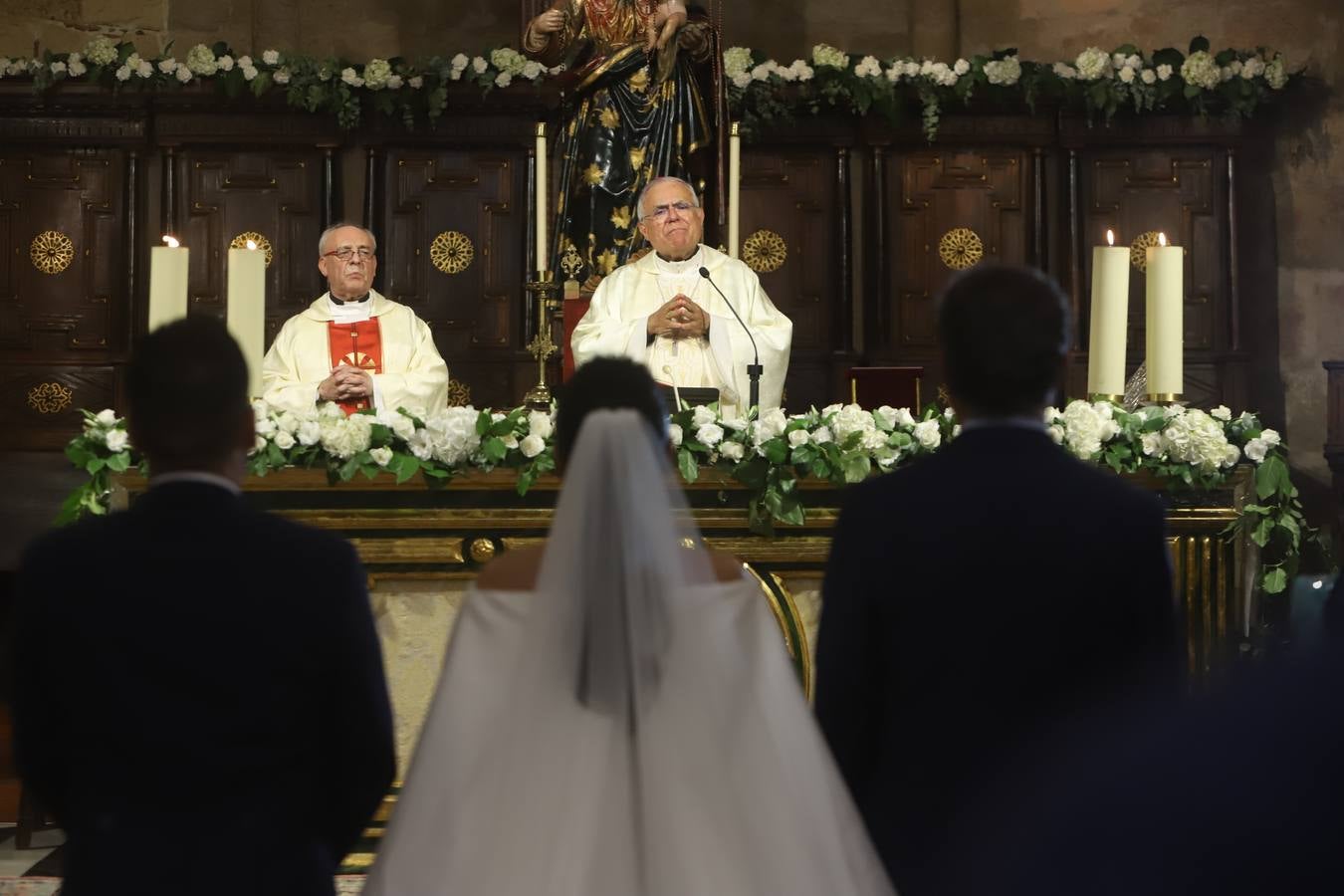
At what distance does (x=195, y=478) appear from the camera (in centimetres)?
258

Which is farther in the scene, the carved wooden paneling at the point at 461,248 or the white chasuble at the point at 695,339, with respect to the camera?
the carved wooden paneling at the point at 461,248

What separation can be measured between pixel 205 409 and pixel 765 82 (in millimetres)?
8508

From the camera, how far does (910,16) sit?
12.0 m

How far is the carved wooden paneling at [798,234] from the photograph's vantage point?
433 inches

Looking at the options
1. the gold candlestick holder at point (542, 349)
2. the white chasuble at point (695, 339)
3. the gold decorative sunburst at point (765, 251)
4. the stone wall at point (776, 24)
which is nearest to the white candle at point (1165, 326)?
the white chasuble at point (695, 339)

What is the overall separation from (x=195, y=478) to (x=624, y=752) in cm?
78

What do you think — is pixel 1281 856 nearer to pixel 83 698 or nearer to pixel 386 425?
pixel 83 698

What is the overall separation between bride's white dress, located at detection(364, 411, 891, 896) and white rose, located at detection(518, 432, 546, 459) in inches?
91.6

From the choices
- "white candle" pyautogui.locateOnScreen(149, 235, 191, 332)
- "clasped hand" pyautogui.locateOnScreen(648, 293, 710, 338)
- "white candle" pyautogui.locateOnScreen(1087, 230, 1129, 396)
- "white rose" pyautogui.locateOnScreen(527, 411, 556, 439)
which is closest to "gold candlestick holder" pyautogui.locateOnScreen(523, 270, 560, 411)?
"clasped hand" pyautogui.locateOnScreen(648, 293, 710, 338)

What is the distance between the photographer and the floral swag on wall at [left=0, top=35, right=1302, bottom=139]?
34.7 feet

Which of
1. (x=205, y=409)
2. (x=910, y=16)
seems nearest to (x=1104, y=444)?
(x=205, y=409)

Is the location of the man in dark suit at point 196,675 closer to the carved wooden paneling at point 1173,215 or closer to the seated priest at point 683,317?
the seated priest at point 683,317

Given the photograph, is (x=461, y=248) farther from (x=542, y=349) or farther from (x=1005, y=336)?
(x=1005, y=336)

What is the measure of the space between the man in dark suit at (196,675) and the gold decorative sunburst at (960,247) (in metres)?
8.74
